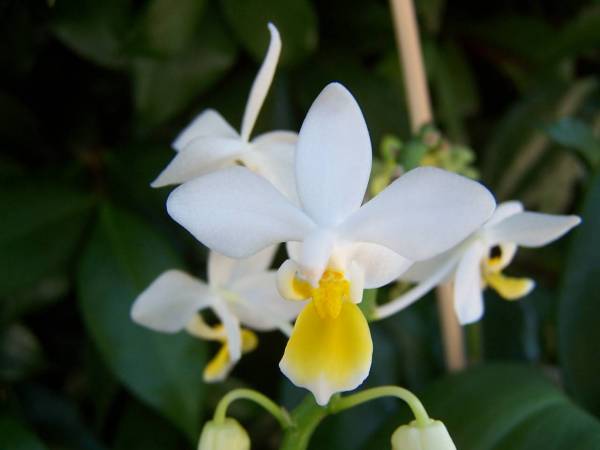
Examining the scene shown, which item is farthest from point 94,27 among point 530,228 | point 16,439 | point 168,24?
point 530,228

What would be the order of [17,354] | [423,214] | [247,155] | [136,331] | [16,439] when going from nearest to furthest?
[423,214] → [247,155] → [16,439] → [136,331] → [17,354]

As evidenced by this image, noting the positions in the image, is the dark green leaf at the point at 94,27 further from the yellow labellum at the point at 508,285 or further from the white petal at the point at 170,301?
the yellow labellum at the point at 508,285

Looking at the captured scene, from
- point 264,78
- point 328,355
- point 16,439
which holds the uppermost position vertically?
point 264,78

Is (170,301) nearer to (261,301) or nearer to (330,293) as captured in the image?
(261,301)

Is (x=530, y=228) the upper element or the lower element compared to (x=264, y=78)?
lower

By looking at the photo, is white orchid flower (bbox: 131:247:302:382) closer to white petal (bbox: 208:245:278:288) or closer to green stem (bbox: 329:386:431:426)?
white petal (bbox: 208:245:278:288)

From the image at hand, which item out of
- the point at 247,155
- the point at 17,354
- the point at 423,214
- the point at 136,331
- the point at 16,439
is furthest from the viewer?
the point at 17,354

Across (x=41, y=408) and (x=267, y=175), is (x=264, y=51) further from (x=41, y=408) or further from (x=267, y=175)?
(x=41, y=408)

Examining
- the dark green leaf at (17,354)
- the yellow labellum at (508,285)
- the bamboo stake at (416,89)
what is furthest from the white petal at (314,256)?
the dark green leaf at (17,354)
